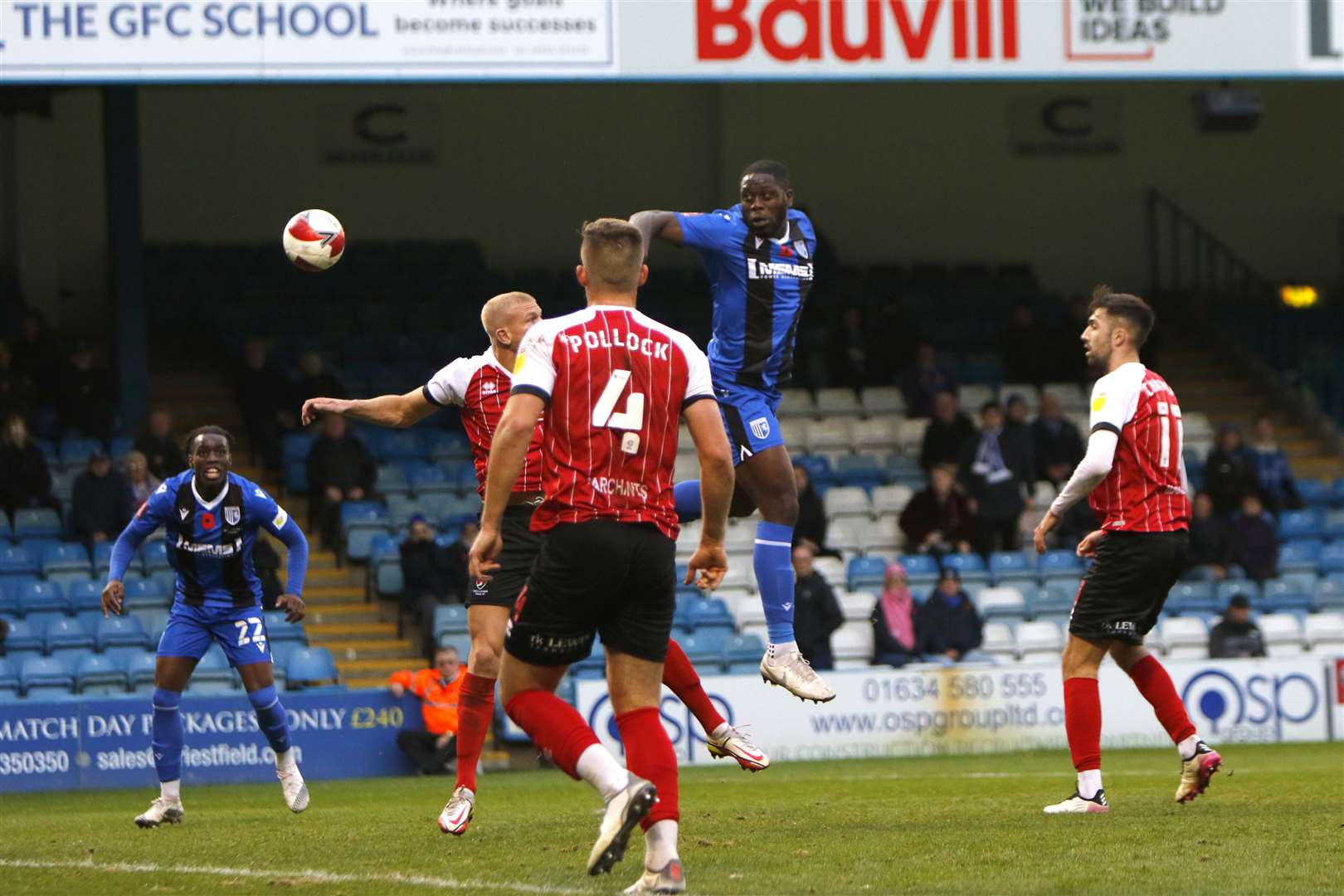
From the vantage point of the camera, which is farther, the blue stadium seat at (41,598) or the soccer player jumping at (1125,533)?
the blue stadium seat at (41,598)

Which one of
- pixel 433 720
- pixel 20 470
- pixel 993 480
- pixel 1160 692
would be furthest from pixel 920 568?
pixel 1160 692

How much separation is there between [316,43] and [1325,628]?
1115 centimetres

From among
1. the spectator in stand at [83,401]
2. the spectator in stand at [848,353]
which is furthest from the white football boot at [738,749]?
the spectator in stand at [848,353]

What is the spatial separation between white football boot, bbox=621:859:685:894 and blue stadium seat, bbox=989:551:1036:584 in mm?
14023

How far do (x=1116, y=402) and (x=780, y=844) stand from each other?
2715 millimetres

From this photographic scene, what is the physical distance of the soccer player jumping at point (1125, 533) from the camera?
995 cm

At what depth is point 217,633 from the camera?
11.9 meters

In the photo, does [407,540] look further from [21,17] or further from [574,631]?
[574,631]

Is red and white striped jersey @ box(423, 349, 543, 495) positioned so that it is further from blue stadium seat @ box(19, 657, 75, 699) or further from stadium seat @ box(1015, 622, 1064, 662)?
stadium seat @ box(1015, 622, 1064, 662)

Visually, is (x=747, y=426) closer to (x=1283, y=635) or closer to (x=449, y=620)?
(x=449, y=620)

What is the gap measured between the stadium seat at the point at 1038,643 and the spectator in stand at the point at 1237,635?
56.8 inches

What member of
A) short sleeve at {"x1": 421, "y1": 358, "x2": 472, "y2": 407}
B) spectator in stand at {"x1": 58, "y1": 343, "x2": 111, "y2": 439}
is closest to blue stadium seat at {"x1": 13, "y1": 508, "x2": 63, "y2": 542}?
spectator in stand at {"x1": 58, "y1": 343, "x2": 111, "y2": 439}

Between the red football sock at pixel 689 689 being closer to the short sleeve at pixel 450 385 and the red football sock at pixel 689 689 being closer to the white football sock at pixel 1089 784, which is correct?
the short sleeve at pixel 450 385

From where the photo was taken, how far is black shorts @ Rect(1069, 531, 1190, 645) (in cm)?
997
